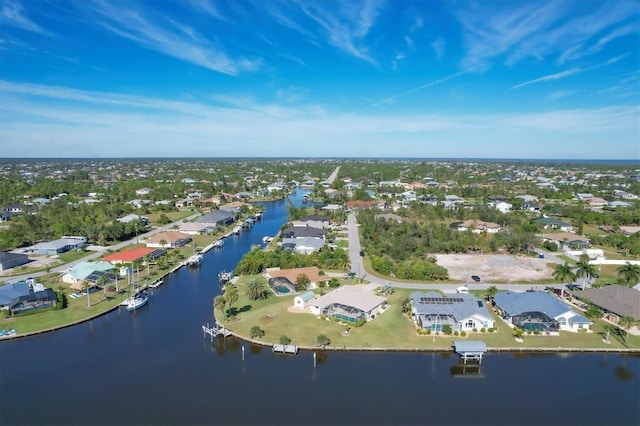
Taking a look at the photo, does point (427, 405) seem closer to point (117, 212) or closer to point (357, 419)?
point (357, 419)

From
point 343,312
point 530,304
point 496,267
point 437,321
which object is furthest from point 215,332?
point 496,267

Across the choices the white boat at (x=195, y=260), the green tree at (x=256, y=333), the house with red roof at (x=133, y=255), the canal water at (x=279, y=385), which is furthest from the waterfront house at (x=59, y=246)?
the green tree at (x=256, y=333)

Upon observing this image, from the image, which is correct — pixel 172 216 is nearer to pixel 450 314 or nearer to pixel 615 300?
pixel 450 314

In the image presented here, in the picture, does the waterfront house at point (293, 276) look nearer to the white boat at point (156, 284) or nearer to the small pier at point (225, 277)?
the small pier at point (225, 277)

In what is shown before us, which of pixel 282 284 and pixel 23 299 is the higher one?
pixel 23 299

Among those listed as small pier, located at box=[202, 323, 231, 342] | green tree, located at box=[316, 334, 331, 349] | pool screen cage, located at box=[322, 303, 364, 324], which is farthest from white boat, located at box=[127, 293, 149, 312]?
green tree, located at box=[316, 334, 331, 349]

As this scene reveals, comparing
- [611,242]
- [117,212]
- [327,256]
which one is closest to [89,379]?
[327,256]

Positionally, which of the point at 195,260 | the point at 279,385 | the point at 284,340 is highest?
the point at 284,340
